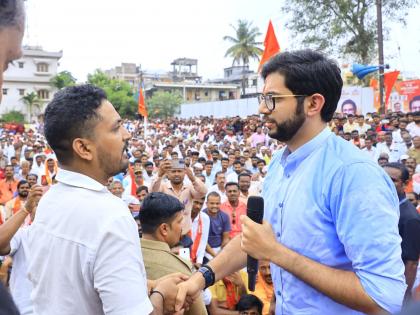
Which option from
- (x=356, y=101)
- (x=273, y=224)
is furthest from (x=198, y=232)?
(x=356, y=101)

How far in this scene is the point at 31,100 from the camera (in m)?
50.3

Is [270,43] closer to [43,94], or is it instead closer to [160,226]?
[160,226]

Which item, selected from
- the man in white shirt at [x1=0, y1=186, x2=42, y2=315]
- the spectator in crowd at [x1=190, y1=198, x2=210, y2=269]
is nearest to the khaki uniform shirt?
the man in white shirt at [x1=0, y1=186, x2=42, y2=315]

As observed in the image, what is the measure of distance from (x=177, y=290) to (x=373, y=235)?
0.89 m

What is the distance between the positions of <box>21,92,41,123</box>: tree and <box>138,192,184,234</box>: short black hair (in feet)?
169

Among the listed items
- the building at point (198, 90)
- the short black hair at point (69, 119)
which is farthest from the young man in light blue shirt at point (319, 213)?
the building at point (198, 90)

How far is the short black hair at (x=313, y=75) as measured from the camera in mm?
1840

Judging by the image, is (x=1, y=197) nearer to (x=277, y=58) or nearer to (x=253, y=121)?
(x=277, y=58)

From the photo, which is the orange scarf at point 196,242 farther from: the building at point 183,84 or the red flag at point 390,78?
the building at point 183,84

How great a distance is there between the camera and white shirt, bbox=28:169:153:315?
1485mm

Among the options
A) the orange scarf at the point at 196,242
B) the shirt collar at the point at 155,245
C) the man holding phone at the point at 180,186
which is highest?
the shirt collar at the point at 155,245

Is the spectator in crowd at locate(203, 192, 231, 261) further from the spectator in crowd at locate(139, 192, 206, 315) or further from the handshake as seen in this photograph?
the handshake

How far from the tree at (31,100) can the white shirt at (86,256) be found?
172 feet

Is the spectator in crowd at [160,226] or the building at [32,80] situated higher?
the building at [32,80]
